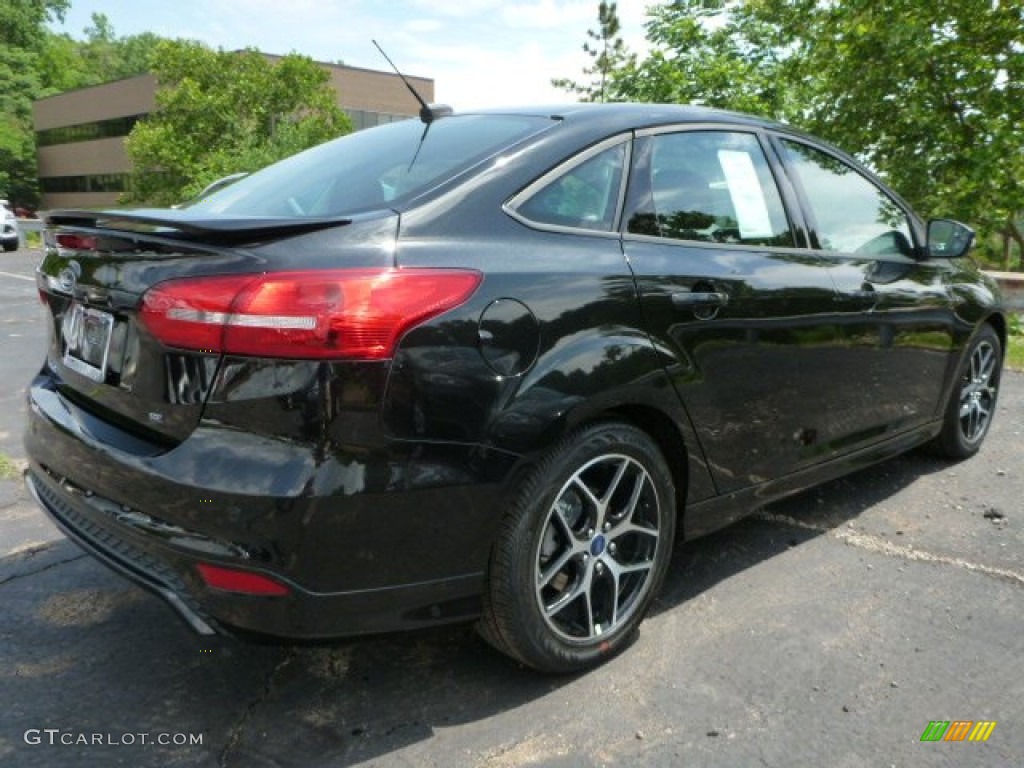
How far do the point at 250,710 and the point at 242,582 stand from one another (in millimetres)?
578

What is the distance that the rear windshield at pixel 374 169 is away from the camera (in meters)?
2.41

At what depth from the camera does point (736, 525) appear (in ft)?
12.3

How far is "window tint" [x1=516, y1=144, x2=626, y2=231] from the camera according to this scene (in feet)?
8.00

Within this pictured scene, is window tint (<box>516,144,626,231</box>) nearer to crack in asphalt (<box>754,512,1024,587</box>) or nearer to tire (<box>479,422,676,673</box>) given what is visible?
tire (<box>479,422,676,673</box>)

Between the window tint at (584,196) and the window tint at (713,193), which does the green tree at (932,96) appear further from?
the window tint at (584,196)

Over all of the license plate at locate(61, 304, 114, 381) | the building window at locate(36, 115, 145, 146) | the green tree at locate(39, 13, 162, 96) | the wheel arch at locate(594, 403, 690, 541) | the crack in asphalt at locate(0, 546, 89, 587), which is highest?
the green tree at locate(39, 13, 162, 96)

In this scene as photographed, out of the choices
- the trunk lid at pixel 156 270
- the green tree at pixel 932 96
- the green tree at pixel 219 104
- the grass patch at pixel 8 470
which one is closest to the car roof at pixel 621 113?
the trunk lid at pixel 156 270

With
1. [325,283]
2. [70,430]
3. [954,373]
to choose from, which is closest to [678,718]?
[325,283]

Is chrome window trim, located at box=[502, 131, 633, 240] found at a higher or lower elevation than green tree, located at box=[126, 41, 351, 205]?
lower

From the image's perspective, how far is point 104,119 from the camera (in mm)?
58625

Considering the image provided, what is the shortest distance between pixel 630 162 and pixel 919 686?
70.9 inches

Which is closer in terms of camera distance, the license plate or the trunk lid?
the trunk lid

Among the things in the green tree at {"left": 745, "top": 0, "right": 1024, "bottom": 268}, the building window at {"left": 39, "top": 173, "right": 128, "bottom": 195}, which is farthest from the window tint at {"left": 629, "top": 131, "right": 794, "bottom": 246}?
the building window at {"left": 39, "top": 173, "right": 128, "bottom": 195}

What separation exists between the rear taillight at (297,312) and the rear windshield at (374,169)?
34 cm
